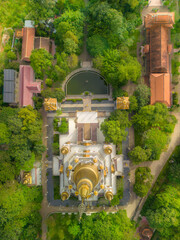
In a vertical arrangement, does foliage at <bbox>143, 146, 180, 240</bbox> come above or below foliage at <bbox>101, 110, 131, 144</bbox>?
below

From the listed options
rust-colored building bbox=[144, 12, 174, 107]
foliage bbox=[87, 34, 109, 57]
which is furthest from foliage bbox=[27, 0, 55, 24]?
rust-colored building bbox=[144, 12, 174, 107]

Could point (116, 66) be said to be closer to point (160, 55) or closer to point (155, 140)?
point (160, 55)

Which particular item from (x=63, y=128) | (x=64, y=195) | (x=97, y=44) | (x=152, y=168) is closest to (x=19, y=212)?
(x=64, y=195)

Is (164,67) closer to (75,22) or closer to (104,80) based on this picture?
(104,80)

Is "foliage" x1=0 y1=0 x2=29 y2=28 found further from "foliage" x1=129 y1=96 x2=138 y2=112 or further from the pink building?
"foliage" x1=129 y1=96 x2=138 y2=112

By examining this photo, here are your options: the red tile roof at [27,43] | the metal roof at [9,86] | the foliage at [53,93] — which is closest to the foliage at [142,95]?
the foliage at [53,93]
